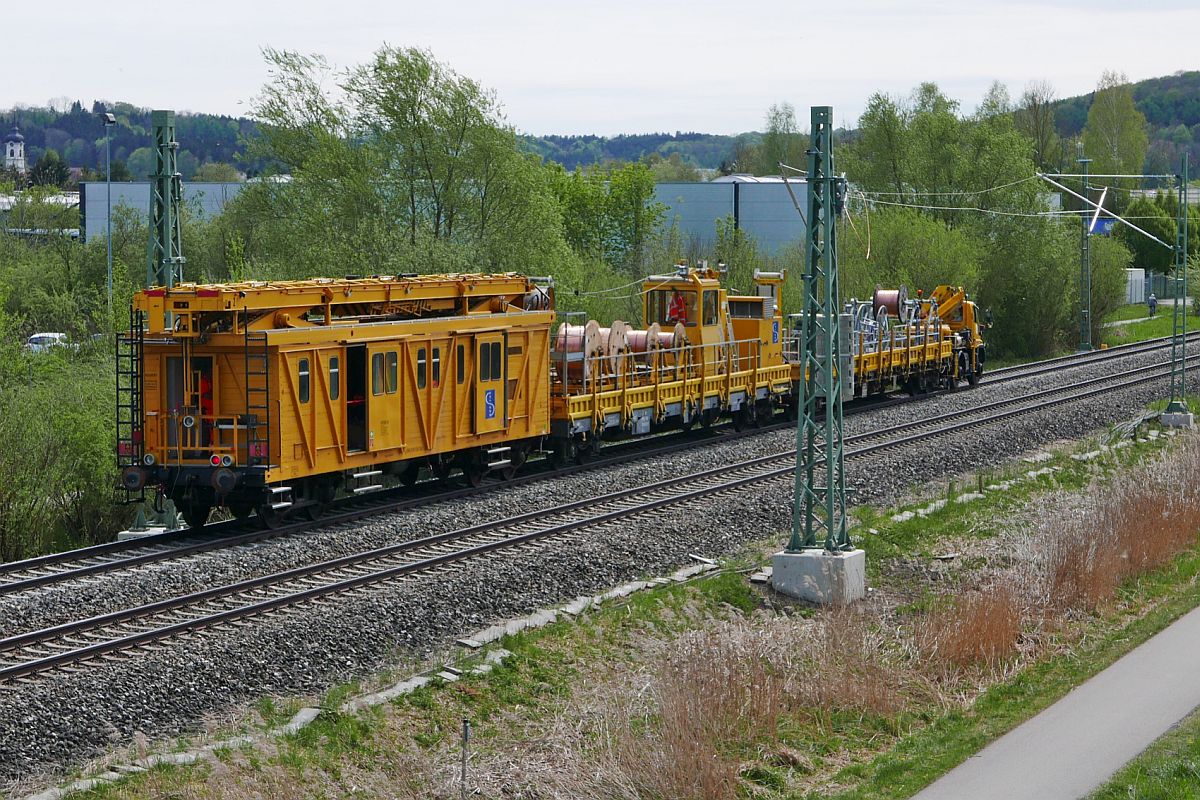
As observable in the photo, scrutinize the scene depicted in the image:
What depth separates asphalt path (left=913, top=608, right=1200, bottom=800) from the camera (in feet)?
36.3

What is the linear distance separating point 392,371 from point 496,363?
288 cm

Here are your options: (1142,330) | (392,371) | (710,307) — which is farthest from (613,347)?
(1142,330)

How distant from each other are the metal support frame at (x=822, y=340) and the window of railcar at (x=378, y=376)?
684 cm

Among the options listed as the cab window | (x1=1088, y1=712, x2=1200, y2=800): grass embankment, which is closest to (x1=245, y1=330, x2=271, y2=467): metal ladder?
(x1=1088, y1=712, x2=1200, y2=800): grass embankment

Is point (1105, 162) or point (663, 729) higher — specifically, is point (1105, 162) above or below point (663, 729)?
above

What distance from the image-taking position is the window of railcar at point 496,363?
24.8 metres

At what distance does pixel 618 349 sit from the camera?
2881cm

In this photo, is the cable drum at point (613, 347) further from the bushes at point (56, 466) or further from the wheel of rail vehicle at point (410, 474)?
the bushes at point (56, 466)

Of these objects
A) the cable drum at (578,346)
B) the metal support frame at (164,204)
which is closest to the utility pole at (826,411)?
the metal support frame at (164,204)

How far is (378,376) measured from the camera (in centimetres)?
2209

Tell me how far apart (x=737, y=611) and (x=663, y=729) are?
570 cm

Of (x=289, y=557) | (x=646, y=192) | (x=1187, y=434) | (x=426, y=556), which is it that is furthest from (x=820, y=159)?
(x=646, y=192)

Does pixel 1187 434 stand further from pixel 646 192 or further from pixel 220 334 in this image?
pixel 646 192

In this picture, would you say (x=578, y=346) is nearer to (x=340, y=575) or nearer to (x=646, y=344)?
(x=646, y=344)
